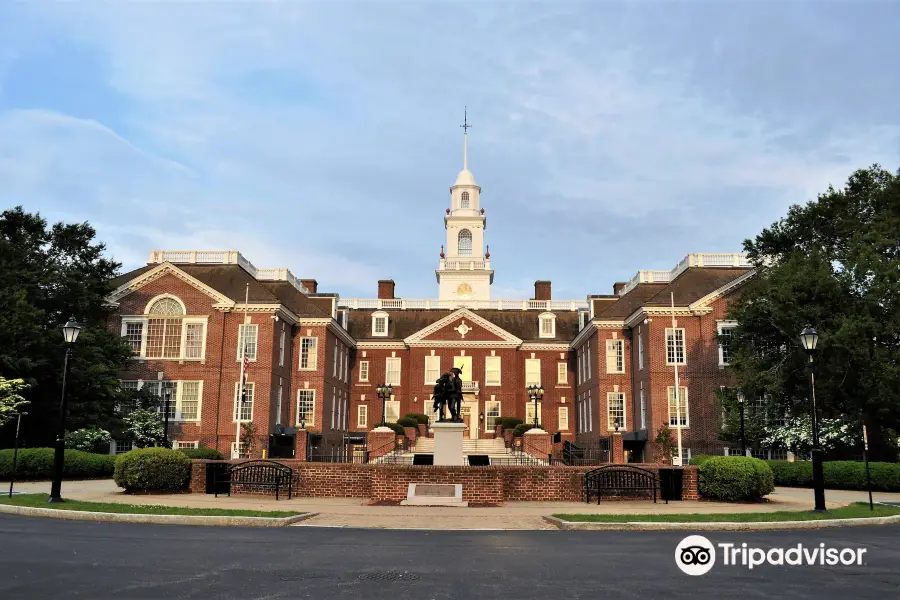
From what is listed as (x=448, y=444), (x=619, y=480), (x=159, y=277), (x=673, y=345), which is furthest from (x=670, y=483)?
(x=159, y=277)

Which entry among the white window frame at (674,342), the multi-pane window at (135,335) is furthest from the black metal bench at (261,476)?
the white window frame at (674,342)

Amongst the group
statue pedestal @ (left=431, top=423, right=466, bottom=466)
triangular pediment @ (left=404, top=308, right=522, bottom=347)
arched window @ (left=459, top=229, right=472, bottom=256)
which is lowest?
statue pedestal @ (left=431, top=423, right=466, bottom=466)

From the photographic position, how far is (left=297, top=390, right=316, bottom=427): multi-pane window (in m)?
47.4

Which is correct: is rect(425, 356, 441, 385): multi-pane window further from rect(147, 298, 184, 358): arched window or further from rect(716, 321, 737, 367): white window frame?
rect(716, 321, 737, 367): white window frame

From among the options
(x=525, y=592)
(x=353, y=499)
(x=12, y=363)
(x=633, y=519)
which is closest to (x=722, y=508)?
(x=633, y=519)

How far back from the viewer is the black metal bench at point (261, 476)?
20.9 metres

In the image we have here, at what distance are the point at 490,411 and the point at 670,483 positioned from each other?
114 feet

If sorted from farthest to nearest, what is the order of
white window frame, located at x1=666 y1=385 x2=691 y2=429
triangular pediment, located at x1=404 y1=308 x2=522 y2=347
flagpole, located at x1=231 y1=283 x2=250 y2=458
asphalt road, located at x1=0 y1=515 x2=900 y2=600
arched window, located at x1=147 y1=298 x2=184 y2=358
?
triangular pediment, located at x1=404 y1=308 x2=522 y2=347 < arched window, located at x1=147 y1=298 x2=184 y2=358 < white window frame, located at x1=666 y1=385 x2=691 y2=429 < flagpole, located at x1=231 y1=283 x2=250 y2=458 < asphalt road, located at x1=0 y1=515 x2=900 y2=600

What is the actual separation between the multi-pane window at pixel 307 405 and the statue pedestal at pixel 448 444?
24367 mm

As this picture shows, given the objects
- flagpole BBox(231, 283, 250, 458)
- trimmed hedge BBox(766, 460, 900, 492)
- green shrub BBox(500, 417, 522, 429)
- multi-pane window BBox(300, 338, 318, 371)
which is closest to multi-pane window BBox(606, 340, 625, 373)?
green shrub BBox(500, 417, 522, 429)

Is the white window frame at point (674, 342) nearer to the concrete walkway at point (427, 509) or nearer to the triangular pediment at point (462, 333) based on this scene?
the triangular pediment at point (462, 333)

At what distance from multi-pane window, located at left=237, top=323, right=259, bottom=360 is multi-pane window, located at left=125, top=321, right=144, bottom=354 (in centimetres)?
612

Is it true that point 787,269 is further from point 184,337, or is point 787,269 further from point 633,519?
point 184,337

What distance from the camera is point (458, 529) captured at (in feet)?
47.8
